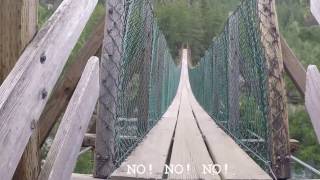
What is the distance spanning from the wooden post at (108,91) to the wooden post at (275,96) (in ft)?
2.36

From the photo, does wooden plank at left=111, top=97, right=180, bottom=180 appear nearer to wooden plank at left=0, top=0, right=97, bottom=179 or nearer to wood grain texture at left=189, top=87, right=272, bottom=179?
wood grain texture at left=189, top=87, right=272, bottom=179

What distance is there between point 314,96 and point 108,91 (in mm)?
810

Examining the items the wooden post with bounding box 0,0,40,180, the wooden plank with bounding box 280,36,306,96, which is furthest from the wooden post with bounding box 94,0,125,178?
the wooden plank with bounding box 280,36,306,96

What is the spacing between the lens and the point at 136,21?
2854mm

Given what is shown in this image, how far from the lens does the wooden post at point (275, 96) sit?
236 cm

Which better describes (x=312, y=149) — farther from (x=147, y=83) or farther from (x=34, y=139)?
(x=34, y=139)

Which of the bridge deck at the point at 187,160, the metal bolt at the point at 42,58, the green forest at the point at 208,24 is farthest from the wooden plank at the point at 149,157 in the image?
the green forest at the point at 208,24

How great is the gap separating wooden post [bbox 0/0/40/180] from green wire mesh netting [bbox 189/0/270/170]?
1.50m

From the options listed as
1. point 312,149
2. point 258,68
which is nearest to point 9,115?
point 258,68

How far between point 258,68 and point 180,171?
773mm

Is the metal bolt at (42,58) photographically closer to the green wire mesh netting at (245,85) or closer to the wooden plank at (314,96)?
the wooden plank at (314,96)

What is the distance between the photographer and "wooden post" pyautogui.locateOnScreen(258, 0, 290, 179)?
236cm

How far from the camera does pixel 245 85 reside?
379 cm

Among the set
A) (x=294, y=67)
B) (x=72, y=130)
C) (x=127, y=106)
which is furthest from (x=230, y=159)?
(x=72, y=130)
